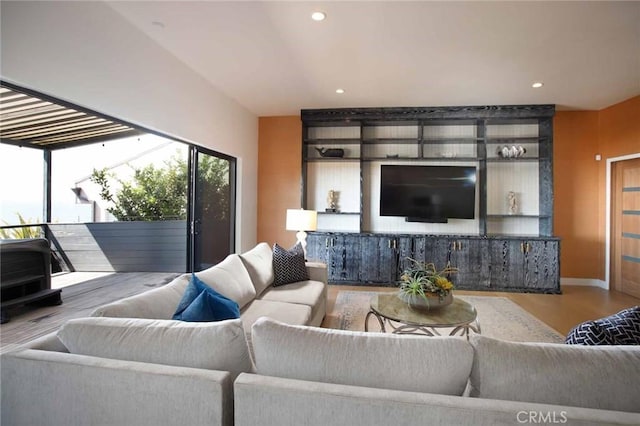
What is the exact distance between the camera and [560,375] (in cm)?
93

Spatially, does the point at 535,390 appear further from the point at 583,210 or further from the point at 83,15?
the point at 583,210

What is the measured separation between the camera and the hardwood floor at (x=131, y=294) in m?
2.63

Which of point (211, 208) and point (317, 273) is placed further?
point (211, 208)

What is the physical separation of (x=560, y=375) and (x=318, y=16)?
2806 mm

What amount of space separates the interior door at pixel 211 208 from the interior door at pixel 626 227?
619 centimetres

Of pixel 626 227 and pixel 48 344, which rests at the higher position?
pixel 626 227

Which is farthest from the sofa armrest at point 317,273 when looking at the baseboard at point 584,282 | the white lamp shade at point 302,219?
the baseboard at point 584,282

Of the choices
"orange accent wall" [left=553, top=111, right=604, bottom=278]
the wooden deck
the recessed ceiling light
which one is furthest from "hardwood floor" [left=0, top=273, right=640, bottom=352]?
the recessed ceiling light

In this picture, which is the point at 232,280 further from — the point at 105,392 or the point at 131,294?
the point at 131,294

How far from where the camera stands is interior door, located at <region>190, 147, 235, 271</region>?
389cm

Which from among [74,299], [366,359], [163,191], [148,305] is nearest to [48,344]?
[148,305]

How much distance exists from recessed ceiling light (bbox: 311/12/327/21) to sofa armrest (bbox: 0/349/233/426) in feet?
8.81

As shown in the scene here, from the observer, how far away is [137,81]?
269 centimetres

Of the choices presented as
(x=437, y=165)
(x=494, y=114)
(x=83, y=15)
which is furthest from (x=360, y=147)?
(x=83, y=15)
